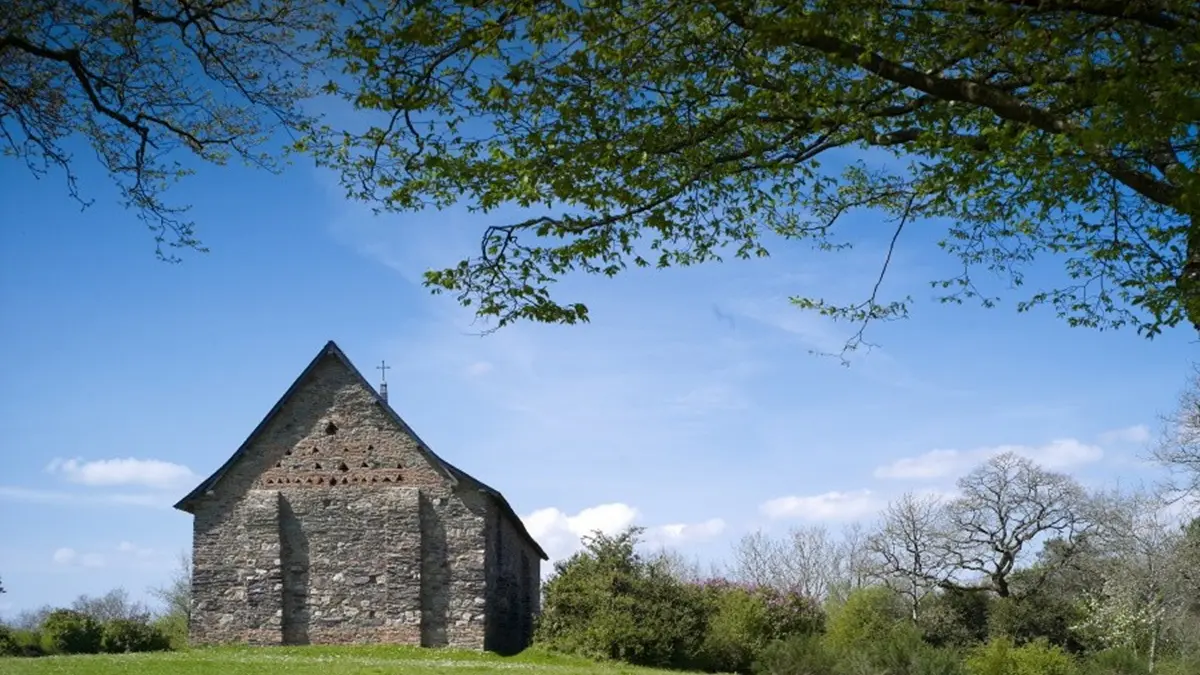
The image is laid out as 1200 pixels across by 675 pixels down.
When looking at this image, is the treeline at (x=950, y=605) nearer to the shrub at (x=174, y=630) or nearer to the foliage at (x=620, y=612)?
the foliage at (x=620, y=612)

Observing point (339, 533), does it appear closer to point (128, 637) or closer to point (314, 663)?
point (314, 663)

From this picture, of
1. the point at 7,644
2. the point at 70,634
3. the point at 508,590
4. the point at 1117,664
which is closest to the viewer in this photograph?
the point at 1117,664

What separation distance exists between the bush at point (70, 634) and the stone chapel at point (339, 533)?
16.6ft

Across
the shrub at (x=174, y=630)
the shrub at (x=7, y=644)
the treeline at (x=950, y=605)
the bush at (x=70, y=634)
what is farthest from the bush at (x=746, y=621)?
the shrub at (x=7, y=644)

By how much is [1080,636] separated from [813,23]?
110 feet

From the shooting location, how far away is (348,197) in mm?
13352

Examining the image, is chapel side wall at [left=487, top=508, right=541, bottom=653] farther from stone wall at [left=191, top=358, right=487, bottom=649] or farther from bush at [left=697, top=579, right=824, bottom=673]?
bush at [left=697, top=579, right=824, bottom=673]

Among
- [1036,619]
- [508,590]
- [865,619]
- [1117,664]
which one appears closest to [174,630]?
[508,590]

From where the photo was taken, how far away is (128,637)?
3231 centimetres

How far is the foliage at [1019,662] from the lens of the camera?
89.9ft

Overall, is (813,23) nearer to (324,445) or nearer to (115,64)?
(115,64)

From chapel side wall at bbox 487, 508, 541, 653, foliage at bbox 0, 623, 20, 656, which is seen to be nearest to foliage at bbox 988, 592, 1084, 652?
chapel side wall at bbox 487, 508, 541, 653

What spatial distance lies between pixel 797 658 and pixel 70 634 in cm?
2118

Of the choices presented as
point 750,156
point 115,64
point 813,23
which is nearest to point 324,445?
point 115,64
